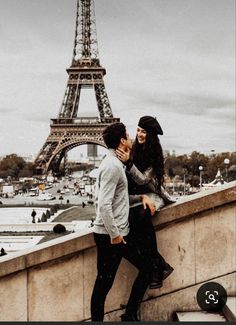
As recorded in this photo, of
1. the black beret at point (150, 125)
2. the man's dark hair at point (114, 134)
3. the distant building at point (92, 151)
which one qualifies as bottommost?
the man's dark hair at point (114, 134)

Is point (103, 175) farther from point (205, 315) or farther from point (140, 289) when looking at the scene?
point (205, 315)

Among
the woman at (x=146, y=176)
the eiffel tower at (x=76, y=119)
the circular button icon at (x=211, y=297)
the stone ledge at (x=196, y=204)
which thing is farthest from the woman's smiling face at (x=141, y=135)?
the eiffel tower at (x=76, y=119)

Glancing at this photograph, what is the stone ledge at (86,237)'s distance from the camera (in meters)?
4.53

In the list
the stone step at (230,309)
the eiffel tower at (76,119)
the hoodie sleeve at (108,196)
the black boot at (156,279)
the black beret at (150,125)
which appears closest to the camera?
the hoodie sleeve at (108,196)

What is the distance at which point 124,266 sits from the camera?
4.70 meters

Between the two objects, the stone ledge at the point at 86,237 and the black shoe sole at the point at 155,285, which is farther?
the stone ledge at the point at 86,237

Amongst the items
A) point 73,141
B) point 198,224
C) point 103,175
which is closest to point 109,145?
point 103,175

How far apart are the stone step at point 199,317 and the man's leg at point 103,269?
2.24 ft

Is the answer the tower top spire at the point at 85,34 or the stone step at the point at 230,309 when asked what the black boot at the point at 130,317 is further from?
the tower top spire at the point at 85,34

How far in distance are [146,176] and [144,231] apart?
1.46 feet

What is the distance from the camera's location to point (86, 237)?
4.58 metres

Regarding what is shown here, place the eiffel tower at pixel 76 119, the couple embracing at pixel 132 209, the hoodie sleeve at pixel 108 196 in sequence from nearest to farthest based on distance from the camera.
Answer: the hoodie sleeve at pixel 108 196 < the couple embracing at pixel 132 209 < the eiffel tower at pixel 76 119

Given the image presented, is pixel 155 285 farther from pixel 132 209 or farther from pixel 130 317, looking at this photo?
pixel 132 209

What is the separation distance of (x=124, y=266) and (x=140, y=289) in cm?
43
